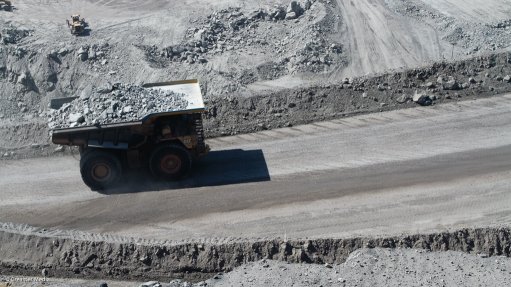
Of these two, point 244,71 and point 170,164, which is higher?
point 244,71

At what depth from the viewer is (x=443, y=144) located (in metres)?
18.5

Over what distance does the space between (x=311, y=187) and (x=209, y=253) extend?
11.9 ft

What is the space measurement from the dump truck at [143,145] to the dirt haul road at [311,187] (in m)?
0.48

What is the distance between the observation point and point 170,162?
1706cm

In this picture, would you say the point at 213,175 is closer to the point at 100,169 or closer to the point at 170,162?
the point at 170,162

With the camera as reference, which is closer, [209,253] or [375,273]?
[375,273]

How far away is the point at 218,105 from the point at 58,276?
27.0ft

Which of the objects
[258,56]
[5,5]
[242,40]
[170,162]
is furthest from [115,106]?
[5,5]

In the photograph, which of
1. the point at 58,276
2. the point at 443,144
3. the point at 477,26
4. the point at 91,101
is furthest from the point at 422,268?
the point at 477,26

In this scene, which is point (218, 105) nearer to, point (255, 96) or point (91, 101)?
point (255, 96)

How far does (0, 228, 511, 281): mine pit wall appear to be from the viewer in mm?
14422

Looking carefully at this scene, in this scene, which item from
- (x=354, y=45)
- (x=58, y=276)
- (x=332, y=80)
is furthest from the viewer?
(x=354, y=45)

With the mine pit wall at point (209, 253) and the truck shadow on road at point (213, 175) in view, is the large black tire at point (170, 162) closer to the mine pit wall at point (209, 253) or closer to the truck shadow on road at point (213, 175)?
the truck shadow on road at point (213, 175)

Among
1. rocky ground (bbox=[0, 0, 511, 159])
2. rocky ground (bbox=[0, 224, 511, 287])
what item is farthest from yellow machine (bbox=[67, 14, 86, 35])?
rocky ground (bbox=[0, 224, 511, 287])
